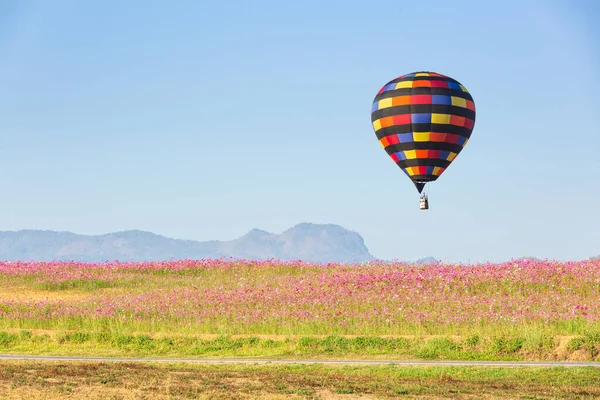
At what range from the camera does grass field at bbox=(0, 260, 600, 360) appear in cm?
2525

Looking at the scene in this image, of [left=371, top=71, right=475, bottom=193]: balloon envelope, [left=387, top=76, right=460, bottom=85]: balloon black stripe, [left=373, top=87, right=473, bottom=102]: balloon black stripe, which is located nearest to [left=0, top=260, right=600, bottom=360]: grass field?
[left=371, top=71, right=475, bottom=193]: balloon envelope

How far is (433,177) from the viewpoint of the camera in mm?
39594

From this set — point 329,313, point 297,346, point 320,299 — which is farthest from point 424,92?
point 297,346

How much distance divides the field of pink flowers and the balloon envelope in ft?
16.4

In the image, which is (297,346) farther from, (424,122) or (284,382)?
(424,122)

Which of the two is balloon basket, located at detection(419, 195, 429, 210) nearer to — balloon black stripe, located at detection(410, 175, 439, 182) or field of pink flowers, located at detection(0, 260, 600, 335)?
balloon black stripe, located at detection(410, 175, 439, 182)

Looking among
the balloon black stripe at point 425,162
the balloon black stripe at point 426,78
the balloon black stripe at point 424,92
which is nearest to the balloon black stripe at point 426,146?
the balloon black stripe at point 425,162

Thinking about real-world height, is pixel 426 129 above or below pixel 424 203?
above

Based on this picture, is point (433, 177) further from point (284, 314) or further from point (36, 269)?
point (36, 269)

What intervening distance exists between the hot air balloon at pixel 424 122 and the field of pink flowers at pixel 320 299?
478 centimetres

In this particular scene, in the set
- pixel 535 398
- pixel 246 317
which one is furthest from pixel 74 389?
pixel 246 317

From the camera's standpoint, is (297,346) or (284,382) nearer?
(284,382)

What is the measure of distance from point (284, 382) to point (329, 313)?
1123cm

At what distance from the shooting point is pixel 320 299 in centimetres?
3312
